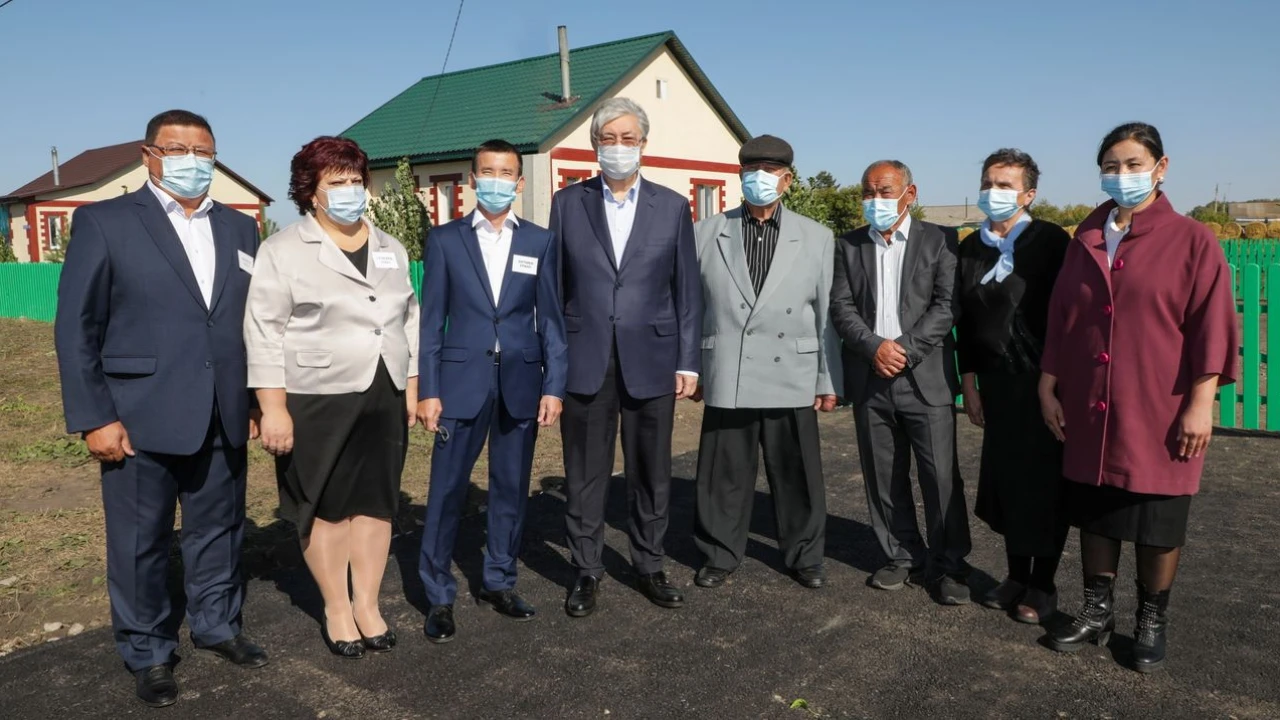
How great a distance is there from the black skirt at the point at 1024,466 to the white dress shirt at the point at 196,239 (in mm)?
3476

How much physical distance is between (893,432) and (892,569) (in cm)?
71

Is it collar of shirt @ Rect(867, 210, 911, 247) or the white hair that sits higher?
the white hair

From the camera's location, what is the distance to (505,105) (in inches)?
1000

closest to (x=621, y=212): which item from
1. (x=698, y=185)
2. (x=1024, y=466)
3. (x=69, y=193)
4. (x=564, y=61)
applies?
(x=1024, y=466)

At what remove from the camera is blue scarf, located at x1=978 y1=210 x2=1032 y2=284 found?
446 cm

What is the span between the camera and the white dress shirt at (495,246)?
14.5 ft

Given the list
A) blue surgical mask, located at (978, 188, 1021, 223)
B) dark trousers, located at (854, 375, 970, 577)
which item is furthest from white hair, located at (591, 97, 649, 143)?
dark trousers, located at (854, 375, 970, 577)

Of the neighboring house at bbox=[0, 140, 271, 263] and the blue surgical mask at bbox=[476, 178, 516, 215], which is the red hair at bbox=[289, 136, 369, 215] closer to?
the blue surgical mask at bbox=[476, 178, 516, 215]

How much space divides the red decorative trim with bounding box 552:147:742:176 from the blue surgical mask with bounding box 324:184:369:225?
63.1 feet

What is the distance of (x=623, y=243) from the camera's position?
474 cm

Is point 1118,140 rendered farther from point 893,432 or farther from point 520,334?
point 520,334

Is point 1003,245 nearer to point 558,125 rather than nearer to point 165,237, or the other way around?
point 165,237

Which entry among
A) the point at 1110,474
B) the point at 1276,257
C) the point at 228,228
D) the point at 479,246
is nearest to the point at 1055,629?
the point at 1110,474

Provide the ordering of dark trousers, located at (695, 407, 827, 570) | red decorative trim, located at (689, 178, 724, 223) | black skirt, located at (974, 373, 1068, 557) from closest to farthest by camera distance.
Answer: black skirt, located at (974, 373, 1068, 557) → dark trousers, located at (695, 407, 827, 570) → red decorative trim, located at (689, 178, 724, 223)
